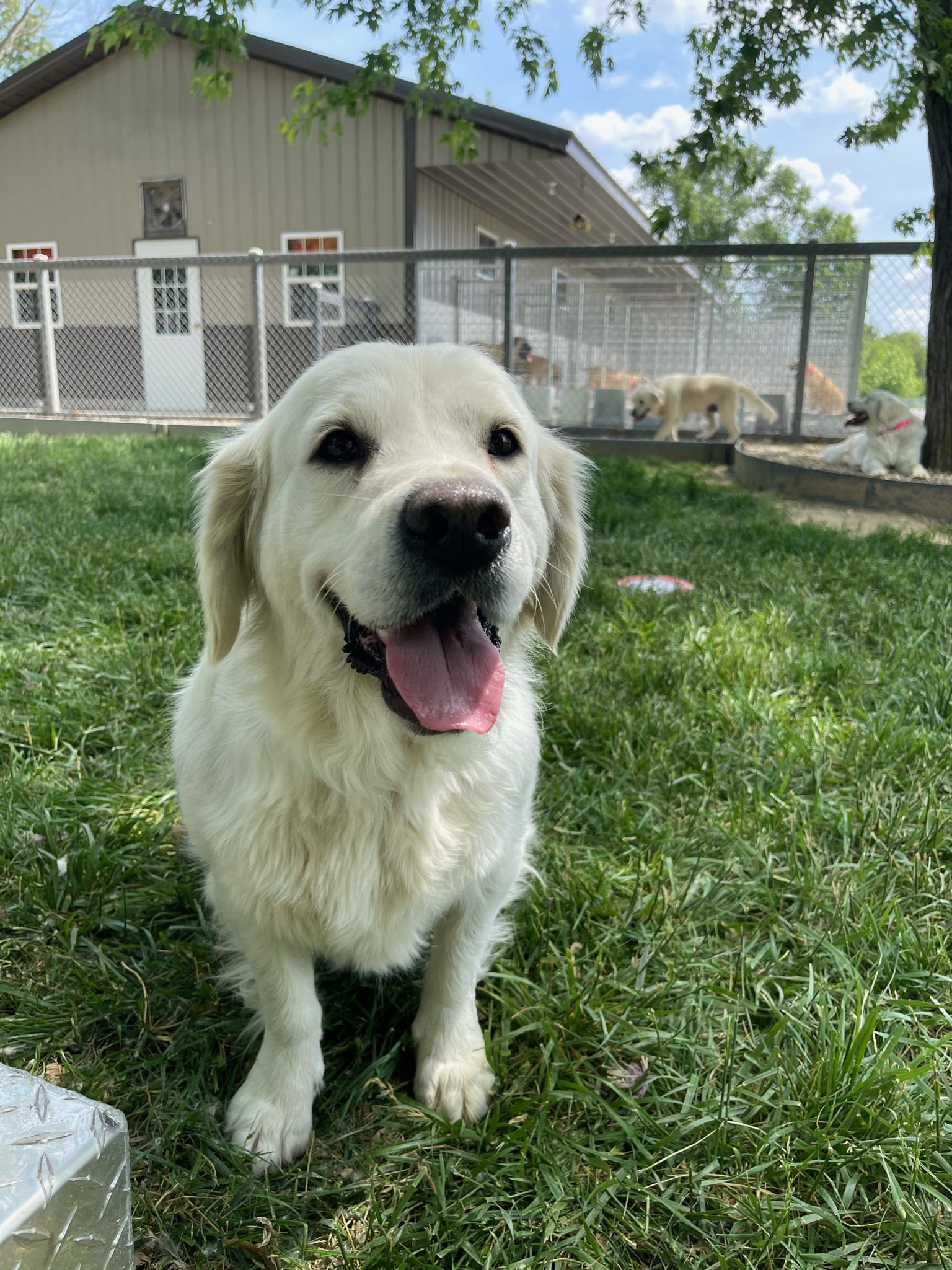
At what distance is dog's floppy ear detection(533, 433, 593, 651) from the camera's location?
204 centimetres

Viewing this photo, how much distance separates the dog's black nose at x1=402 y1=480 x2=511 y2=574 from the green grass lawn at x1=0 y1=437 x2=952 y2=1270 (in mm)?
1004

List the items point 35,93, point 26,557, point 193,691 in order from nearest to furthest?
point 193,691 < point 26,557 < point 35,93

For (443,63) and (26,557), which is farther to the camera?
(443,63)

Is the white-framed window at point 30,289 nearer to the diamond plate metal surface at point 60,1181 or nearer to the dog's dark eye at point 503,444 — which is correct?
the dog's dark eye at point 503,444

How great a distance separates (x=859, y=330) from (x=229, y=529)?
10.4 meters

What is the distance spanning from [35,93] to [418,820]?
20.8 meters

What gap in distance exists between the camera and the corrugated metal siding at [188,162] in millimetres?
14844

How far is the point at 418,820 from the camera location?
64.6 inches

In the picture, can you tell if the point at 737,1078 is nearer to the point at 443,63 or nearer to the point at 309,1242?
the point at 309,1242

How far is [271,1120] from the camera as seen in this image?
152 centimetres

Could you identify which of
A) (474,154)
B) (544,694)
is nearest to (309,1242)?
(544,694)

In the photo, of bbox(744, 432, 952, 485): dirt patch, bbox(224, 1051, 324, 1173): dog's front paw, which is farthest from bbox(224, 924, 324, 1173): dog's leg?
bbox(744, 432, 952, 485): dirt patch

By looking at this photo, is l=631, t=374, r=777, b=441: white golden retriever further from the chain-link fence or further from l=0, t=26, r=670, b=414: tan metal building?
l=0, t=26, r=670, b=414: tan metal building

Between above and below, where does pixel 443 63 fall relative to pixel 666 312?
above
